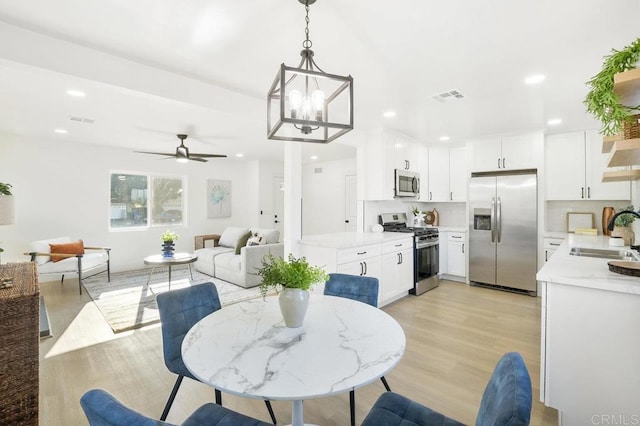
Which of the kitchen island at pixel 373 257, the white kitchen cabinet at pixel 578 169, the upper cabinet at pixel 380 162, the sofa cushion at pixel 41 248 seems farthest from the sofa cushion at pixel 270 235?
the white kitchen cabinet at pixel 578 169

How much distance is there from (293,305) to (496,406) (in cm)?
83

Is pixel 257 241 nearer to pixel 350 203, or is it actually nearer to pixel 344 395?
pixel 350 203

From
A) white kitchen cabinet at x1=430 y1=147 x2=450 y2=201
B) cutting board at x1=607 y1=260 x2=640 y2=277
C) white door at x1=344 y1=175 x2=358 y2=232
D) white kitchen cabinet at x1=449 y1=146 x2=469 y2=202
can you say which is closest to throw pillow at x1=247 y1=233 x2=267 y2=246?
white door at x1=344 y1=175 x2=358 y2=232

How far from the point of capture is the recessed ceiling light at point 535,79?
266cm

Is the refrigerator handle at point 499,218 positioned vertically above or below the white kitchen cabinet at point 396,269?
above

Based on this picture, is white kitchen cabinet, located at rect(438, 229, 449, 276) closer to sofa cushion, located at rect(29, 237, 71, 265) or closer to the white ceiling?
the white ceiling

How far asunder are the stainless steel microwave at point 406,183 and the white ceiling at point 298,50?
1240mm

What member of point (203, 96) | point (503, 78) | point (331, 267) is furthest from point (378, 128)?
point (203, 96)

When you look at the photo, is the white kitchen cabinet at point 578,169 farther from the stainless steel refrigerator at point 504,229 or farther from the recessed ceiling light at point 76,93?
the recessed ceiling light at point 76,93

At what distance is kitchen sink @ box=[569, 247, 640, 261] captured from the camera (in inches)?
102

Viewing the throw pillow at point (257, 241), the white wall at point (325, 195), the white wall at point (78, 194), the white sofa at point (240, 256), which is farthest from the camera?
the white wall at point (325, 195)

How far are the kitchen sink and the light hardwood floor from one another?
0.94 meters

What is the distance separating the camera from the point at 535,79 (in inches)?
107

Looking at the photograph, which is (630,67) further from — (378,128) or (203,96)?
(378,128)
